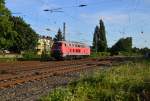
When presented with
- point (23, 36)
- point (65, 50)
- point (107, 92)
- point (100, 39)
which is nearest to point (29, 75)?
point (107, 92)

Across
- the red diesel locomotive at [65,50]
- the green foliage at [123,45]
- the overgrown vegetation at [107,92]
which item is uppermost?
the green foliage at [123,45]

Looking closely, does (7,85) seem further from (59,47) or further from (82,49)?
(82,49)

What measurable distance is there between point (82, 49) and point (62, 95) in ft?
170

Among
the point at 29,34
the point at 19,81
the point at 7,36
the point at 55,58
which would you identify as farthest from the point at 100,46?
the point at 19,81

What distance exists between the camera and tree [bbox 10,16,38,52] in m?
102

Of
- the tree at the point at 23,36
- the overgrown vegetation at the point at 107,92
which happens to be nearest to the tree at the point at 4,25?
the tree at the point at 23,36

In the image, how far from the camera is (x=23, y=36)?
103688mm

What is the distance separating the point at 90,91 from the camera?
14.2 metres

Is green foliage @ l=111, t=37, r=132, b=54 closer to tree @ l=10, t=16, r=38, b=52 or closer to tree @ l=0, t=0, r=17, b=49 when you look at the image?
tree @ l=10, t=16, r=38, b=52

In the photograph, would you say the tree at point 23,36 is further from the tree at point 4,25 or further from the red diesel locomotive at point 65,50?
the red diesel locomotive at point 65,50

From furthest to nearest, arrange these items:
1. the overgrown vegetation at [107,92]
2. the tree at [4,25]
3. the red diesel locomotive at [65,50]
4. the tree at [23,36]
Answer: the tree at [23,36], the tree at [4,25], the red diesel locomotive at [65,50], the overgrown vegetation at [107,92]

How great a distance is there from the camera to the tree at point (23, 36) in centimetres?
10200

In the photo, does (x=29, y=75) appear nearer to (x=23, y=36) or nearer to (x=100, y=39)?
(x=23, y=36)

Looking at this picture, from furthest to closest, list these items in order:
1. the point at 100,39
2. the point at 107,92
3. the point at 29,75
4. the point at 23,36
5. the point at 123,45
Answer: the point at 100,39, the point at 123,45, the point at 23,36, the point at 29,75, the point at 107,92
